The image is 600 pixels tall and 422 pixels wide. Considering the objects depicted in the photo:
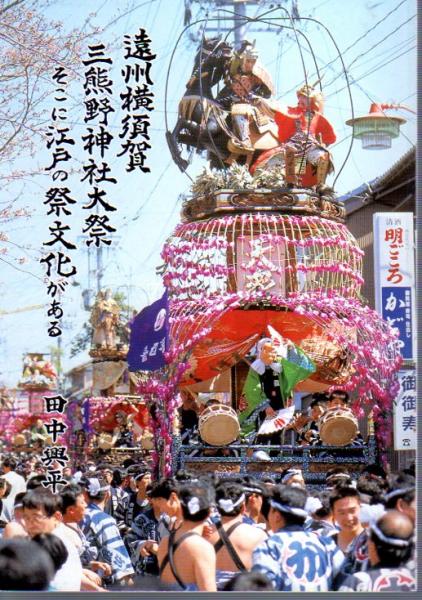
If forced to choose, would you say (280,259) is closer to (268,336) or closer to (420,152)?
(268,336)

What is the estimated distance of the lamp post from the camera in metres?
10.2

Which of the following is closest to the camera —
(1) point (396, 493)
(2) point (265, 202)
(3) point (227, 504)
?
(1) point (396, 493)

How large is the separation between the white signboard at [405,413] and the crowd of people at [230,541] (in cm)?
116

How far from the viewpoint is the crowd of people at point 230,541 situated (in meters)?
6.39

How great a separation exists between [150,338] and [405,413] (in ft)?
8.14

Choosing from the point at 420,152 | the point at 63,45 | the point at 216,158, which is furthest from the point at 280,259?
the point at 420,152

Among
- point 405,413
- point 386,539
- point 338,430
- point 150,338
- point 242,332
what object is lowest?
point 386,539

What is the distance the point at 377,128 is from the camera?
34.6 feet

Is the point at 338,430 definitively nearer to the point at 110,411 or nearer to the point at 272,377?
the point at 272,377

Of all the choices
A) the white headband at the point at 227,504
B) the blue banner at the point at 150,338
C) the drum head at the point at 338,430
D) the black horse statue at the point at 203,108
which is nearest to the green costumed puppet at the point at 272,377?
the drum head at the point at 338,430

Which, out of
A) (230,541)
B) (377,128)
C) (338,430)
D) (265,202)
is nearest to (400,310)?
(377,128)

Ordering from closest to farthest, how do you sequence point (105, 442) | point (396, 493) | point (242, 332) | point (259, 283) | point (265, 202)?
point (396, 493) → point (259, 283) → point (265, 202) → point (242, 332) → point (105, 442)

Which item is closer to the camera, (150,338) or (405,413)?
(405,413)

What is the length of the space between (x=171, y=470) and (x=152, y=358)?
128 centimetres
